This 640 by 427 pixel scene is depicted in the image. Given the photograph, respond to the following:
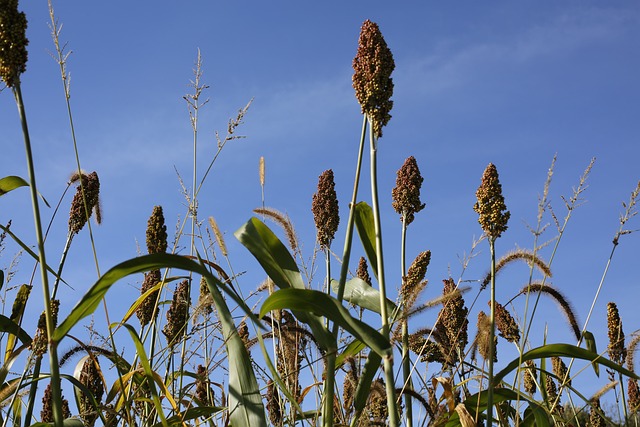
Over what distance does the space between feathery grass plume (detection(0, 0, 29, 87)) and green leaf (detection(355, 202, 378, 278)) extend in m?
1.57

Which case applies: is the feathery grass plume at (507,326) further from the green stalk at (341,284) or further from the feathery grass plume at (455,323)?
the green stalk at (341,284)

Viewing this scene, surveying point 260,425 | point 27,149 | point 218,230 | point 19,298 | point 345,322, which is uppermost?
point 218,230

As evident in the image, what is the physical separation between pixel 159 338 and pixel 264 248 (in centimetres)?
122

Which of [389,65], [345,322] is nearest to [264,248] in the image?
[345,322]

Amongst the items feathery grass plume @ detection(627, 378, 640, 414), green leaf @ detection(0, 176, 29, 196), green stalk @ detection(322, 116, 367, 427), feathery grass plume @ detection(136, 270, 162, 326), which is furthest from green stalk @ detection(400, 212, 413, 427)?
feathery grass plume @ detection(627, 378, 640, 414)

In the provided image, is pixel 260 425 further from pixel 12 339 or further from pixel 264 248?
pixel 12 339

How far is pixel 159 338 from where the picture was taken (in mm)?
3656

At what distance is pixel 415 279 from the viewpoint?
308 cm

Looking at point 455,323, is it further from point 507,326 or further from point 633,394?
point 633,394

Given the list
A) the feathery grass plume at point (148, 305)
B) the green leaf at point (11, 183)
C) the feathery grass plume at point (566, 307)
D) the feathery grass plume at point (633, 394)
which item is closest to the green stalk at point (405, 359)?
the feathery grass plume at point (566, 307)

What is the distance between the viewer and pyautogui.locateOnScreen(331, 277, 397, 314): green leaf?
3193 millimetres

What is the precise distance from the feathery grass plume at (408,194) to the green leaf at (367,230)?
23 cm

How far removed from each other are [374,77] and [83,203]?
1.79 metres

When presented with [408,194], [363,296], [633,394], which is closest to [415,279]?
[363,296]
